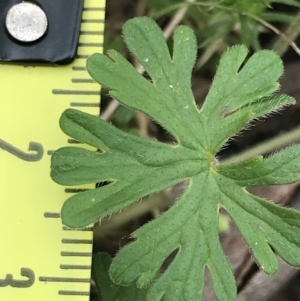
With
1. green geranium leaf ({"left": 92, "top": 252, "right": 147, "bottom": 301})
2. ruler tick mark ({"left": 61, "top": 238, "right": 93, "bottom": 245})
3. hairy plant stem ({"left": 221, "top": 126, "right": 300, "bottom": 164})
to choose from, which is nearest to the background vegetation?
hairy plant stem ({"left": 221, "top": 126, "right": 300, "bottom": 164})

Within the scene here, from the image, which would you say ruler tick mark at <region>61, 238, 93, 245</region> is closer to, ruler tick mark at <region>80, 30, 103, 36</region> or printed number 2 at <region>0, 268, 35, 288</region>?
printed number 2 at <region>0, 268, 35, 288</region>

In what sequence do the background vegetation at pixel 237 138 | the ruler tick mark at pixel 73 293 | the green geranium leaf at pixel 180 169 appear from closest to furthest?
the green geranium leaf at pixel 180 169 < the ruler tick mark at pixel 73 293 < the background vegetation at pixel 237 138

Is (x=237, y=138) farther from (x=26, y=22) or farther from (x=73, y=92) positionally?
(x=26, y=22)

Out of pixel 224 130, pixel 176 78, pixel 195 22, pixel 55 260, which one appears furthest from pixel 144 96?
pixel 195 22

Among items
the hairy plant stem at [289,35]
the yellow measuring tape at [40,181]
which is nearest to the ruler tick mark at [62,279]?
the yellow measuring tape at [40,181]

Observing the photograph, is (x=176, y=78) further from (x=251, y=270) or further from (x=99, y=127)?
(x=251, y=270)

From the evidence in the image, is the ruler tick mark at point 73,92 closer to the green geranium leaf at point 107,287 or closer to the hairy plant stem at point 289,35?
the green geranium leaf at point 107,287
